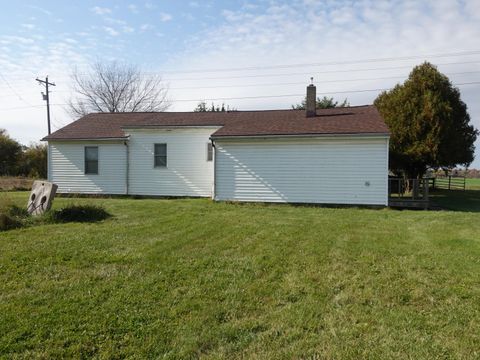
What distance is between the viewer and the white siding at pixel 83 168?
1747cm

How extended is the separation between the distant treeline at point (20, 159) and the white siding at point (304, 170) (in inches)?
848

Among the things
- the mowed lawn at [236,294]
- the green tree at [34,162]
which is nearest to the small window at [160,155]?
the mowed lawn at [236,294]

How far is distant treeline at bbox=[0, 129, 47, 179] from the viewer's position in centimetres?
3048

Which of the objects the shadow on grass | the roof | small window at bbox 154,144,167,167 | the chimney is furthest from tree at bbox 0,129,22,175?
the shadow on grass

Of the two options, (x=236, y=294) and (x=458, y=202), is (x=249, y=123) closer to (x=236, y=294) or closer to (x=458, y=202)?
(x=458, y=202)

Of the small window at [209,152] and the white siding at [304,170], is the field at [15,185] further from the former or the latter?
the white siding at [304,170]

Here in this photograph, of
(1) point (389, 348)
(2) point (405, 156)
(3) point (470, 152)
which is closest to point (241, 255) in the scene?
(1) point (389, 348)

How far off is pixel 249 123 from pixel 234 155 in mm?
2334

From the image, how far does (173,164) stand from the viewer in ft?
55.7

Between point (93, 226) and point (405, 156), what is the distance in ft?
53.3

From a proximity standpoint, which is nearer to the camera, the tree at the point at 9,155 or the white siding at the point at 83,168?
the white siding at the point at 83,168

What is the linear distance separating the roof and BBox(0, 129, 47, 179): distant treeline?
12.0 m

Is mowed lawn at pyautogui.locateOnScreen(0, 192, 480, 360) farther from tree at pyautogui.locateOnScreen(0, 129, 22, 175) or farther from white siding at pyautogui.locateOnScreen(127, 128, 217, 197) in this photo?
tree at pyautogui.locateOnScreen(0, 129, 22, 175)

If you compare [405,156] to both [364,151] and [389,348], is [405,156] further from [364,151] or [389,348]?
[389,348]
